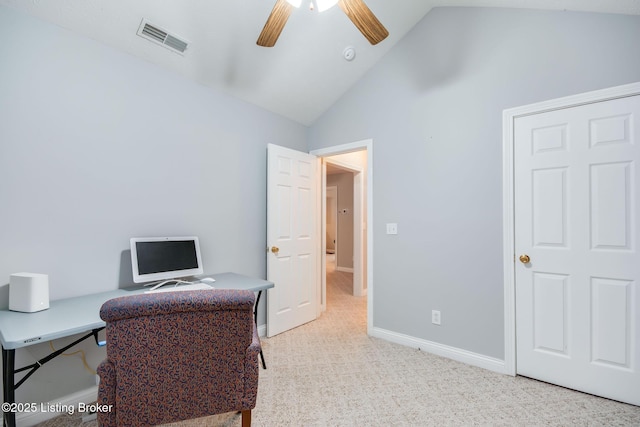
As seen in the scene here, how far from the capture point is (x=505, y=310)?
2299mm

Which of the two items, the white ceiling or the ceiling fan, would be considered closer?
the ceiling fan

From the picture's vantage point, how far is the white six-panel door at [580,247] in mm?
1890

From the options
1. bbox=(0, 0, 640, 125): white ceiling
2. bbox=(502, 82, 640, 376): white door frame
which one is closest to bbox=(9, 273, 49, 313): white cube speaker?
bbox=(0, 0, 640, 125): white ceiling

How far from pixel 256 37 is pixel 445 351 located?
3192 mm

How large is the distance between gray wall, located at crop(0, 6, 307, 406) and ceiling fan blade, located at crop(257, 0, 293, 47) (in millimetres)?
1083

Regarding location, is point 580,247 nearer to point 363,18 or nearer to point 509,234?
point 509,234

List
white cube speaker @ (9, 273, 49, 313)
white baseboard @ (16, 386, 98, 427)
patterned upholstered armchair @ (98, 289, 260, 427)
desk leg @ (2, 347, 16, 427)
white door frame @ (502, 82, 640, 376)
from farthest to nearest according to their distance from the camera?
white door frame @ (502, 82, 640, 376)
white baseboard @ (16, 386, 98, 427)
white cube speaker @ (9, 273, 49, 313)
desk leg @ (2, 347, 16, 427)
patterned upholstered armchair @ (98, 289, 260, 427)

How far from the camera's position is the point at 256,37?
2.43 meters

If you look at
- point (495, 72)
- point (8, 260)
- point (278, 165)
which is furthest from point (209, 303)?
point (495, 72)

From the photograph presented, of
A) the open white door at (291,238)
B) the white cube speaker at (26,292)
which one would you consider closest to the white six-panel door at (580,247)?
the open white door at (291,238)

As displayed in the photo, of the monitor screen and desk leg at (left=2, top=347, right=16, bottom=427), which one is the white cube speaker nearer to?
desk leg at (left=2, top=347, right=16, bottom=427)

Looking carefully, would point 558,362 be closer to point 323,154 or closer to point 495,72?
point 495,72

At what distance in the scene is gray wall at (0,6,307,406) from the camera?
5.59 feet

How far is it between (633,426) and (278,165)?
3203 mm
